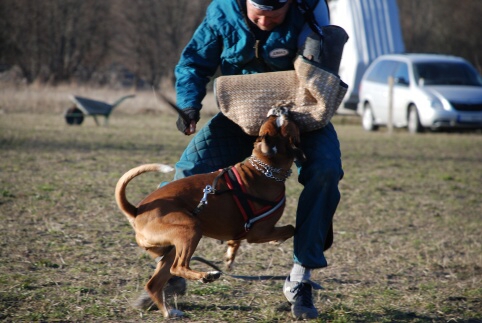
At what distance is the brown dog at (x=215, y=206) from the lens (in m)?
3.55

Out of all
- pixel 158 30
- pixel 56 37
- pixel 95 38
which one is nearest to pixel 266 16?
pixel 56 37

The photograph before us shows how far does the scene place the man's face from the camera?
148 inches

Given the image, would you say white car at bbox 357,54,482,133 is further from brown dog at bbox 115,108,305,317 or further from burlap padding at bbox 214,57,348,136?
brown dog at bbox 115,108,305,317

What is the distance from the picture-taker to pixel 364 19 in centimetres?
1950

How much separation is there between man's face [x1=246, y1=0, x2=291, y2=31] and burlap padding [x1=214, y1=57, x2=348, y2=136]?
0.26m

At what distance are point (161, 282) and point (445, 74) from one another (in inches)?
527

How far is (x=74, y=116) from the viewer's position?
14898 millimetres

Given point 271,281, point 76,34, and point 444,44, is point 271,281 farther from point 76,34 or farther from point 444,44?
point 444,44

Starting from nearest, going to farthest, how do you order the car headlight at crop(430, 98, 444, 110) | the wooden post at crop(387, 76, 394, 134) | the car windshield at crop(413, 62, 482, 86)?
the car headlight at crop(430, 98, 444, 110), the wooden post at crop(387, 76, 394, 134), the car windshield at crop(413, 62, 482, 86)

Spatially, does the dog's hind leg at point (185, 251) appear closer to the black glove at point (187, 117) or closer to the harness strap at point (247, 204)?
the harness strap at point (247, 204)

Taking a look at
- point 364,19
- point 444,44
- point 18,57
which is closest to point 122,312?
point 364,19

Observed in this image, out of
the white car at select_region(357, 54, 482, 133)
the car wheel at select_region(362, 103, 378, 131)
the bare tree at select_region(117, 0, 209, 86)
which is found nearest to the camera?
the white car at select_region(357, 54, 482, 133)

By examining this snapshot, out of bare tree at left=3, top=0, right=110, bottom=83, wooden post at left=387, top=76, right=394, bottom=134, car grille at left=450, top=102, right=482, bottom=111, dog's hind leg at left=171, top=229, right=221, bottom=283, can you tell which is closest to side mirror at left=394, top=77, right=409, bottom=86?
wooden post at left=387, top=76, right=394, bottom=134

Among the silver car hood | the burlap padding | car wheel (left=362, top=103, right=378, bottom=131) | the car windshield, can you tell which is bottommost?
car wheel (left=362, top=103, right=378, bottom=131)
